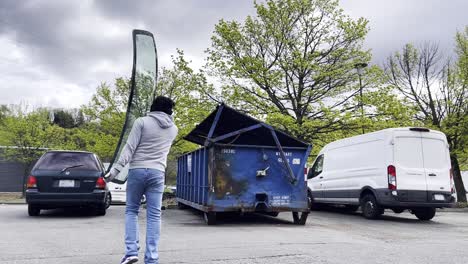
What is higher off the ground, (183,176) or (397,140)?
(397,140)

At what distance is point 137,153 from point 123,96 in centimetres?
2461

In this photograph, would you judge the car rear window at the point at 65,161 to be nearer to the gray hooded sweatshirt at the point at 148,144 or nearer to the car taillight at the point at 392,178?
the gray hooded sweatshirt at the point at 148,144

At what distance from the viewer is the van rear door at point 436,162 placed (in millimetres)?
11180

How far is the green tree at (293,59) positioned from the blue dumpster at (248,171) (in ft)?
29.6

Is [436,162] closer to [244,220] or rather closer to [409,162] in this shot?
[409,162]

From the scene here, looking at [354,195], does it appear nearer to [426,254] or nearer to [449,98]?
[426,254]

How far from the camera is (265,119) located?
18.6m

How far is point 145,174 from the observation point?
452 cm

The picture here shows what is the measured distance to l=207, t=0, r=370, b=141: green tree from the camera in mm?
19141

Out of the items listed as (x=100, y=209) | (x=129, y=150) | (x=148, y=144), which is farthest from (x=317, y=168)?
(x=129, y=150)

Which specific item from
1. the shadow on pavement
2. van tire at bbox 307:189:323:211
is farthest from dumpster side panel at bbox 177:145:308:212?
van tire at bbox 307:189:323:211

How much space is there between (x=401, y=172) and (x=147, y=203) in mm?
8164


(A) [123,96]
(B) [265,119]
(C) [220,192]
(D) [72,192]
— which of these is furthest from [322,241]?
(A) [123,96]

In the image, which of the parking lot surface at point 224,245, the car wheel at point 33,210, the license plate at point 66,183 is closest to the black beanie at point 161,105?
the parking lot surface at point 224,245
